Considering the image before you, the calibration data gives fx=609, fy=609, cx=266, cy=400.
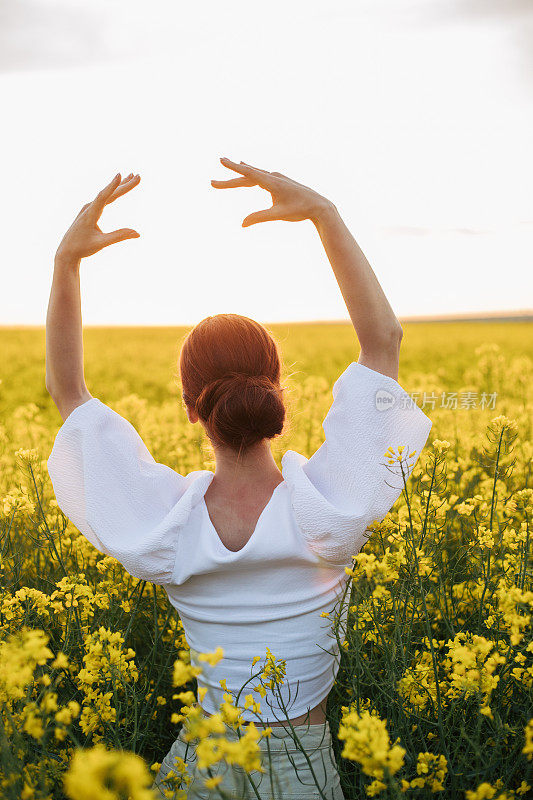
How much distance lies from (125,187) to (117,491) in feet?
3.08

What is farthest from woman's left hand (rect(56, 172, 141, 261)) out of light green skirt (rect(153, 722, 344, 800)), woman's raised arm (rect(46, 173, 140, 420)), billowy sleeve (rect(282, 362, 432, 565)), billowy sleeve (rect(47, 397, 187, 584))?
light green skirt (rect(153, 722, 344, 800))

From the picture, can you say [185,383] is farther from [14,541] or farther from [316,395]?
[316,395]

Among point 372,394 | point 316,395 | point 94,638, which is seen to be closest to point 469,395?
point 316,395

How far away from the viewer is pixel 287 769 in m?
1.53

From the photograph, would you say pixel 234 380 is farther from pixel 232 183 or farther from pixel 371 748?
pixel 371 748

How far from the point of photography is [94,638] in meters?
1.71

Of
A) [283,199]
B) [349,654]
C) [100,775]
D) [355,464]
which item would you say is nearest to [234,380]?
[355,464]

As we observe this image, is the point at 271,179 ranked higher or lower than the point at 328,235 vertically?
higher

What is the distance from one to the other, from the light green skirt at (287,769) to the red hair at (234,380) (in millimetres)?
758

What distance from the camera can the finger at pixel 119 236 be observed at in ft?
6.04

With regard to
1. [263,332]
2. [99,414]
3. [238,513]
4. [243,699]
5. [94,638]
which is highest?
[263,332]

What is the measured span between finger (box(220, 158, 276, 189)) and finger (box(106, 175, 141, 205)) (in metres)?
0.32

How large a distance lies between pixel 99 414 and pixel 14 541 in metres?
1.13

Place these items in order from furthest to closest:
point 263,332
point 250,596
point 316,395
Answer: point 316,395
point 263,332
point 250,596
